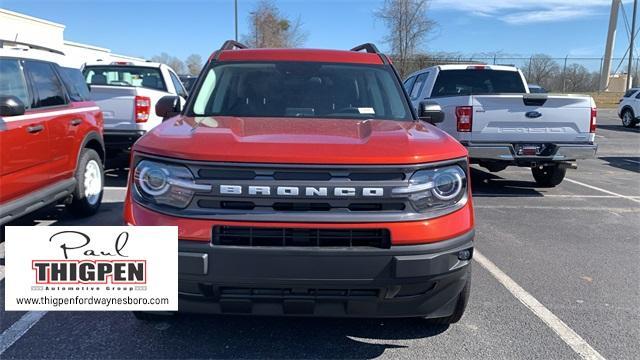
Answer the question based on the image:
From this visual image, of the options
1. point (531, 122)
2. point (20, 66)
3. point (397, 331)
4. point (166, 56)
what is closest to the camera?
point (397, 331)

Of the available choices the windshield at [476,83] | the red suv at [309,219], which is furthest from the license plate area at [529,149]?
the red suv at [309,219]

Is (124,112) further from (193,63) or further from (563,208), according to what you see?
(193,63)

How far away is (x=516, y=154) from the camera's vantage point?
7.52m

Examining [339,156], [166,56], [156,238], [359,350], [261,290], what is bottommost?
[359,350]

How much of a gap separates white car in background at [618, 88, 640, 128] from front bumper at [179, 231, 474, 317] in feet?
75.3

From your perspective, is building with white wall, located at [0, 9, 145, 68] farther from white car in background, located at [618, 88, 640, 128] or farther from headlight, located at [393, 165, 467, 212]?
headlight, located at [393, 165, 467, 212]

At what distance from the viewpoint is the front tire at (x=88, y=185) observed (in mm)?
5773

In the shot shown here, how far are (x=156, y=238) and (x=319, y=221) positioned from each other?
81 centimetres

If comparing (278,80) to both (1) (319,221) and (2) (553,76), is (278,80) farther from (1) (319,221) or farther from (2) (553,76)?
(2) (553,76)

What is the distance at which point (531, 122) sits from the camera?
7453mm

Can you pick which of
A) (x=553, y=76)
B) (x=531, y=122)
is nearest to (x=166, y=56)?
(x=553, y=76)

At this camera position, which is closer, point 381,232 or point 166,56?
point 381,232

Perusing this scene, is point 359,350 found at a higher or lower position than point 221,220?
lower

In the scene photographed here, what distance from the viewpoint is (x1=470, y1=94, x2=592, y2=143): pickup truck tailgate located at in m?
7.39
